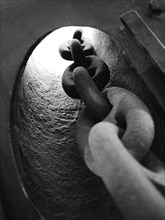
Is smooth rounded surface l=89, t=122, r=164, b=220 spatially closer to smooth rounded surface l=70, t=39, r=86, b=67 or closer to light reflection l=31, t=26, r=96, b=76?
smooth rounded surface l=70, t=39, r=86, b=67

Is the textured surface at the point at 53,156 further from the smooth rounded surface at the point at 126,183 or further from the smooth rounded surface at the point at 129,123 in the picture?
the smooth rounded surface at the point at 126,183

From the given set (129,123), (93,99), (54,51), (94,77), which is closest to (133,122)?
(129,123)

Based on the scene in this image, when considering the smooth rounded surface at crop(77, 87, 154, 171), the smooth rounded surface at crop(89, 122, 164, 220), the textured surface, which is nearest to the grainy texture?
the textured surface

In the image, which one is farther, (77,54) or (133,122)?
(77,54)

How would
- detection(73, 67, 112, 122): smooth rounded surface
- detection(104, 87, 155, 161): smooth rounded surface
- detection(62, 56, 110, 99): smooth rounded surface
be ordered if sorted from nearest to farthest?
detection(104, 87, 155, 161): smooth rounded surface
detection(73, 67, 112, 122): smooth rounded surface
detection(62, 56, 110, 99): smooth rounded surface

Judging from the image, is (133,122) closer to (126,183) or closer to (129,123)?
(129,123)

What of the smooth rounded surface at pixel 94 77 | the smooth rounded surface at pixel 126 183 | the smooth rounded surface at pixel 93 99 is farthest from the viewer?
the smooth rounded surface at pixel 94 77

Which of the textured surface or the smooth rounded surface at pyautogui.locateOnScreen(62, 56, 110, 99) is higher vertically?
the smooth rounded surface at pyautogui.locateOnScreen(62, 56, 110, 99)

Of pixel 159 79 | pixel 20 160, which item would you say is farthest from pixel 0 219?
pixel 159 79

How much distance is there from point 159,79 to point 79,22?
0.93 ft

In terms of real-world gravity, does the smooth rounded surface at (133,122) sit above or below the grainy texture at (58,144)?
above

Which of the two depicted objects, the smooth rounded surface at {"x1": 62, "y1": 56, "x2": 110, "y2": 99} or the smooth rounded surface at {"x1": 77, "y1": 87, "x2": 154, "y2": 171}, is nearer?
the smooth rounded surface at {"x1": 77, "y1": 87, "x2": 154, "y2": 171}

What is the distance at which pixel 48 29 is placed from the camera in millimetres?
950

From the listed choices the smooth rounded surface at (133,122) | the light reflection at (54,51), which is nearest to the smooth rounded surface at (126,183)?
the smooth rounded surface at (133,122)
